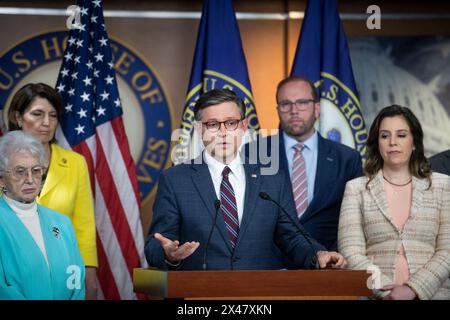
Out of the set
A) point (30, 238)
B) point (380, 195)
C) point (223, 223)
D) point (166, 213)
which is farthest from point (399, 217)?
point (30, 238)

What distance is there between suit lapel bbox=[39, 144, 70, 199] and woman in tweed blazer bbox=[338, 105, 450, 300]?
1.64 metres

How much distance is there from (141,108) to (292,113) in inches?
69.1

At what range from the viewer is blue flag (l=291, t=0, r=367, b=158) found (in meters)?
5.53

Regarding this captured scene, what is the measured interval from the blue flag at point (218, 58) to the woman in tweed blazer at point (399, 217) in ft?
5.30

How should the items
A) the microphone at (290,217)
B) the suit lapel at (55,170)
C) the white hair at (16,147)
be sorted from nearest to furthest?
the microphone at (290,217), the white hair at (16,147), the suit lapel at (55,170)

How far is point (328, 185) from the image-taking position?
4.61m

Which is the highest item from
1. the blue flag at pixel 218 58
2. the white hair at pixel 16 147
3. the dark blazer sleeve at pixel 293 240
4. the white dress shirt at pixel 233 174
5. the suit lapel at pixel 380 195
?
the blue flag at pixel 218 58

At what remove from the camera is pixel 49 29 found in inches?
239

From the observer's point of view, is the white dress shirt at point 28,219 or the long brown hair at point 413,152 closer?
the white dress shirt at point 28,219

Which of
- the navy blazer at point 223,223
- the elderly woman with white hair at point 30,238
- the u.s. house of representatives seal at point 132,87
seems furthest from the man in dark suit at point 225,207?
the u.s. house of representatives seal at point 132,87

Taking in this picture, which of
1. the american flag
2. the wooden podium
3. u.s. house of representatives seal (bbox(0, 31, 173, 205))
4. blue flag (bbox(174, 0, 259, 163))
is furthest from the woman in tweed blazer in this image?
u.s. house of representatives seal (bbox(0, 31, 173, 205))

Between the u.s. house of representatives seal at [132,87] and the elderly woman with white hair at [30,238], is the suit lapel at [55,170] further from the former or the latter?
the u.s. house of representatives seal at [132,87]

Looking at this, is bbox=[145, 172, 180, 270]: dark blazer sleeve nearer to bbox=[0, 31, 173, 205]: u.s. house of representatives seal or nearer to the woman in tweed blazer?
the woman in tweed blazer

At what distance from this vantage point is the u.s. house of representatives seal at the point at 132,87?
6027 millimetres
